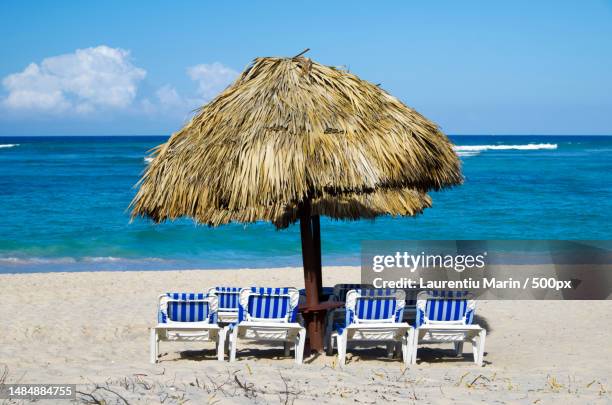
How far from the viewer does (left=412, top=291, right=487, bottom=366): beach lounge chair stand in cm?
738

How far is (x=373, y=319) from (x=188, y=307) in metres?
1.64

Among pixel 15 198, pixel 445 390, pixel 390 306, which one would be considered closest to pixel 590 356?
pixel 390 306

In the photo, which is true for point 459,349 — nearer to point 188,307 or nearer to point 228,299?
point 228,299

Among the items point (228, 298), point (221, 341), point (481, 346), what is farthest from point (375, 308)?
point (228, 298)

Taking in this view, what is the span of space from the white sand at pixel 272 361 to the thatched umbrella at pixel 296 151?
1.28m

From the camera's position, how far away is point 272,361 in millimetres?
7637

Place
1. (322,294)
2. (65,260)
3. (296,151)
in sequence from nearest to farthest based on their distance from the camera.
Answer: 1. (296,151)
2. (322,294)
3. (65,260)

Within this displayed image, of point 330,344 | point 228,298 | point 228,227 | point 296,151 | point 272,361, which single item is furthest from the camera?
point 228,227

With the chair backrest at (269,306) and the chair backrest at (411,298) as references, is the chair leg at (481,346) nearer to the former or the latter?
the chair backrest at (411,298)

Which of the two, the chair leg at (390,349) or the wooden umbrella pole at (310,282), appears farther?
the chair leg at (390,349)

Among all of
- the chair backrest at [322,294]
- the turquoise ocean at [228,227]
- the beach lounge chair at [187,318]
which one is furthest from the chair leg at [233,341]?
the turquoise ocean at [228,227]

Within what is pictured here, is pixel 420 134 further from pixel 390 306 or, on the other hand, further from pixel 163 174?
pixel 163 174

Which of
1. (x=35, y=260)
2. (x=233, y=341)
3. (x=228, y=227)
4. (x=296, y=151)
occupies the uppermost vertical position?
(x=228, y=227)

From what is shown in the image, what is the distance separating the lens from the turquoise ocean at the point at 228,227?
19375 mm
